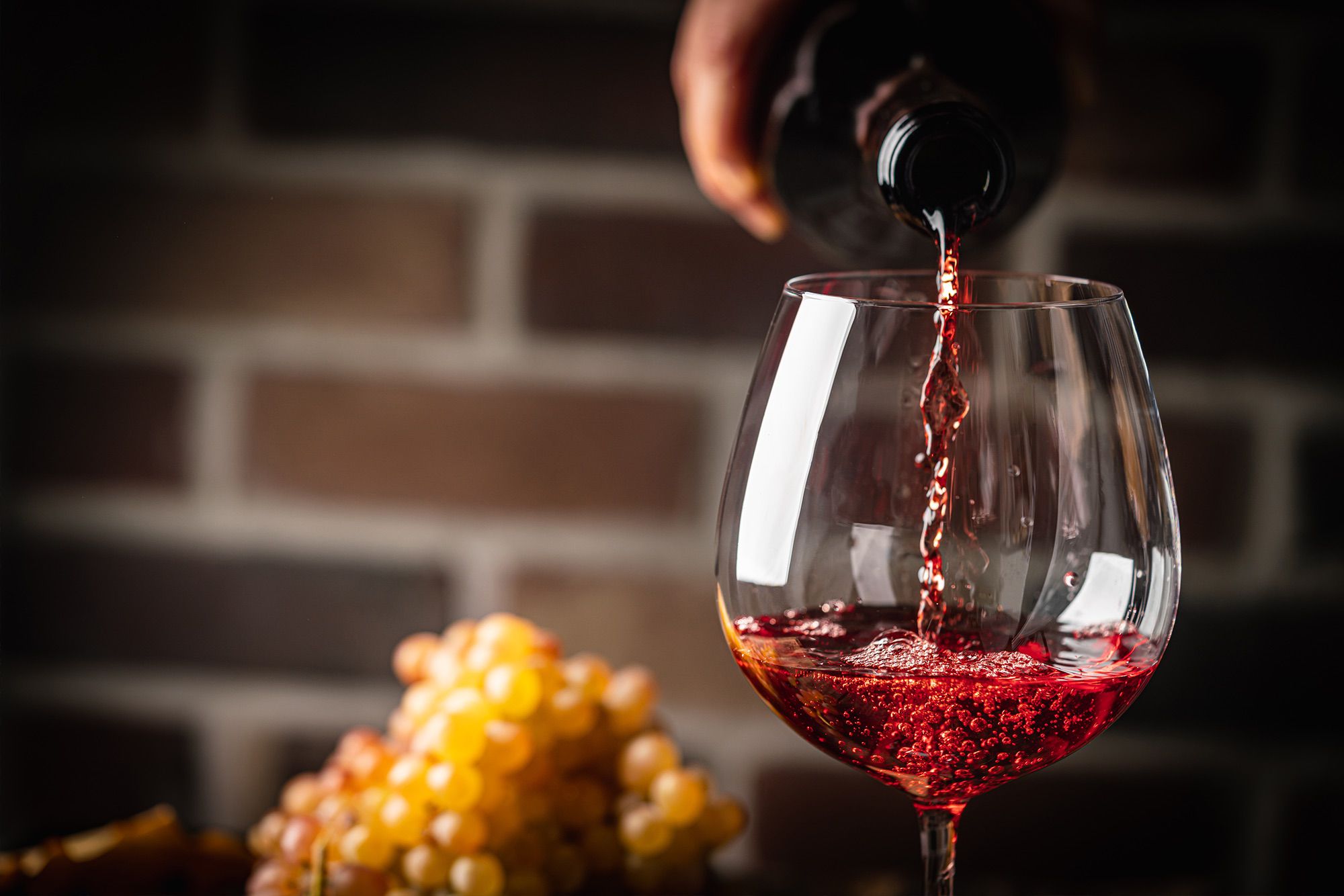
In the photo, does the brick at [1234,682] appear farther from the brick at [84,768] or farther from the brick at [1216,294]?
the brick at [84,768]

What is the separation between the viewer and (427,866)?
24.5 inches

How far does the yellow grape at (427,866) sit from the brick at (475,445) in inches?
13.9

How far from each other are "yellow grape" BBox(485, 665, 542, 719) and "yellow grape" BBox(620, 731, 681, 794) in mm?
61

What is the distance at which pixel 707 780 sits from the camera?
0.69 metres

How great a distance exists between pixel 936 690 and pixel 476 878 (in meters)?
0.27

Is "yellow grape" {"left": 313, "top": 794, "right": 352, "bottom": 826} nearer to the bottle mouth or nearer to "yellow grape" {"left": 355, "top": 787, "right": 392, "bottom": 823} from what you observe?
"yellow grape" {"left": 355, "top": 787, "right": 392, "bottom": 823}

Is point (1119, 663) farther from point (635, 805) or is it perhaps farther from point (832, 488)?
point (635, 805)

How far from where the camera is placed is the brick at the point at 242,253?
0.93m

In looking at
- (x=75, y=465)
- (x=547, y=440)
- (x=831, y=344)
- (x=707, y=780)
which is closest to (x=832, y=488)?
(x=831, y=344)

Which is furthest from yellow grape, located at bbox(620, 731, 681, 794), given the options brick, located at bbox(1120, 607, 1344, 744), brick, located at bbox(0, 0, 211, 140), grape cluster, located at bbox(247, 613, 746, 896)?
brick, located at bbox(0, 0, 211, 140)

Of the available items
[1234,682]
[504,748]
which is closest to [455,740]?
[504,748]

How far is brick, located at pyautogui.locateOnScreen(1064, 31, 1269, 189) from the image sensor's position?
2.81 ft

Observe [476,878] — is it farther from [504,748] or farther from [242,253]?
[242,253]

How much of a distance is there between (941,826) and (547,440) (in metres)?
0.49
